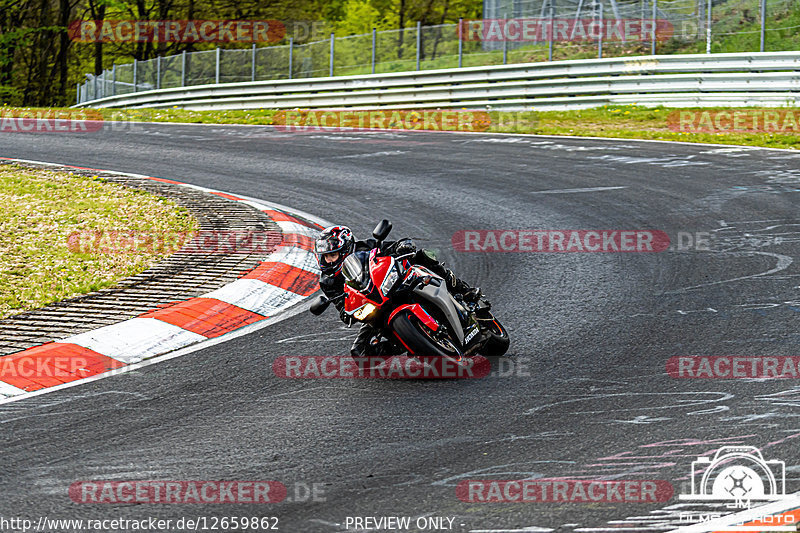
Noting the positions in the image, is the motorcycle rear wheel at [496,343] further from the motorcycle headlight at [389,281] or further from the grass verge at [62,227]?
the grass verge at [62,227]

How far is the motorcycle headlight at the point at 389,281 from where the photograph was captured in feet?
21.2

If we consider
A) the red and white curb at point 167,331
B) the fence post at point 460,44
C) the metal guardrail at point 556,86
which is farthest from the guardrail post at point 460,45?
the red and white curb at point 167,331

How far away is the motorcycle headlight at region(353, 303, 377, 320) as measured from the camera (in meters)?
6.42

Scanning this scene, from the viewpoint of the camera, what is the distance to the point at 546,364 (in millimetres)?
6426

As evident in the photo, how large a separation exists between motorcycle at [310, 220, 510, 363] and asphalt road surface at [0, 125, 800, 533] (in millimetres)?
287

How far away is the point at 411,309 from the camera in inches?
253

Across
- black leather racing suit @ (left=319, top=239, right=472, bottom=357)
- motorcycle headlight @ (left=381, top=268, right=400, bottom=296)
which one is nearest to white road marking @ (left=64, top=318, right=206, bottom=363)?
black leather racing suit @ (left=319, top=239, right=472, bottom=357)

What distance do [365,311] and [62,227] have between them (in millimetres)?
5738

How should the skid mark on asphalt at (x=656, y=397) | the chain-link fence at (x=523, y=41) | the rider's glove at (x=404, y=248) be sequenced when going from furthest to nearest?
the chain-link fence at (x=523, y=41) → the rider's glove at (x=404, y=248) → the skid mark on asphalt at (x=656, y=397)

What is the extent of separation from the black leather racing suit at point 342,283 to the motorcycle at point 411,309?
0.19 feet

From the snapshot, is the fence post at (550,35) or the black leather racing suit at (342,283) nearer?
the black leather racing suit at (342,283)

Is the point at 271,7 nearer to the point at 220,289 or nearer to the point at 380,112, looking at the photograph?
the point at 380,112

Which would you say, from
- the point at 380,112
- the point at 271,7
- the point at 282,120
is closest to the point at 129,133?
the point at 282,120

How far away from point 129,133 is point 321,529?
19.4 meters
